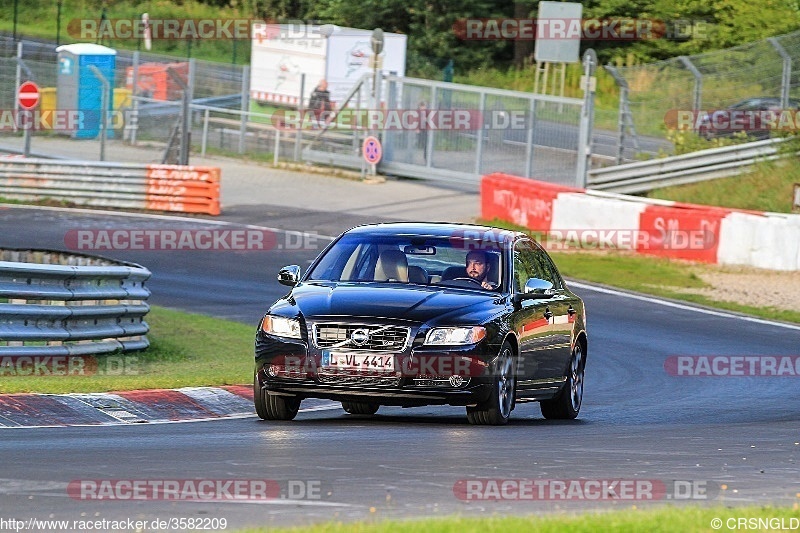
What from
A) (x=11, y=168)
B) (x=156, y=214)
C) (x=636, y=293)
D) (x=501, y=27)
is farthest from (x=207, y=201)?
(x=501, y=27)

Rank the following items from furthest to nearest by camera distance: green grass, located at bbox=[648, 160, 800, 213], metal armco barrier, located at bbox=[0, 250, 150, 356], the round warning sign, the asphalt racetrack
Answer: the round warning sign → green grass, located at bbox=[648, 160, 800, 213] → metal armco barrier, located at bbox=[0, 250, 150, 356] → the asphalt racetrack

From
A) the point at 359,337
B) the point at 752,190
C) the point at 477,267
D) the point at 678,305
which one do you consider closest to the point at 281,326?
the point at 359,337

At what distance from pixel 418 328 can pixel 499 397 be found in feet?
3.00

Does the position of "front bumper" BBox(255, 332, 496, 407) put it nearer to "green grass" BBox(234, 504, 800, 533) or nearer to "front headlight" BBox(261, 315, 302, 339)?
"front headlight" BBox(261, 315, 302, 339)

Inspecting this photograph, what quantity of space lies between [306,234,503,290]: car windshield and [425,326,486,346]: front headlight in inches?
36.2

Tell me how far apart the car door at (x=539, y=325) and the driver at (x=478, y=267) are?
23cm

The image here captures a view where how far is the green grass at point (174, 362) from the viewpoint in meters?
12.8

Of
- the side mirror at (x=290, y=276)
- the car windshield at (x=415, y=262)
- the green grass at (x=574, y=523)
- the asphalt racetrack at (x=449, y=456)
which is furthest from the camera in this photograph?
the side mirror at (x=290, y=276)

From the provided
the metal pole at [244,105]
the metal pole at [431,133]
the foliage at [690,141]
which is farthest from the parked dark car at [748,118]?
the metal pole at [244,105]

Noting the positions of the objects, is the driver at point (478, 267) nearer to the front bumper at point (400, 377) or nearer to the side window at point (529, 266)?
the side window at point (529, 266)

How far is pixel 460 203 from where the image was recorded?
1353 inches

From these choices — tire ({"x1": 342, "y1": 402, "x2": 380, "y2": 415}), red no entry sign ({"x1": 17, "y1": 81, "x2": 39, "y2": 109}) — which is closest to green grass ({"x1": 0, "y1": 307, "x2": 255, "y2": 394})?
tire ({"x1": 342, "y1": 402, "x2": 380, "y2": 415})

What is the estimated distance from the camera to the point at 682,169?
33.1m

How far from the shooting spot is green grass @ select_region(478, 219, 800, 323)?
22703 mm
